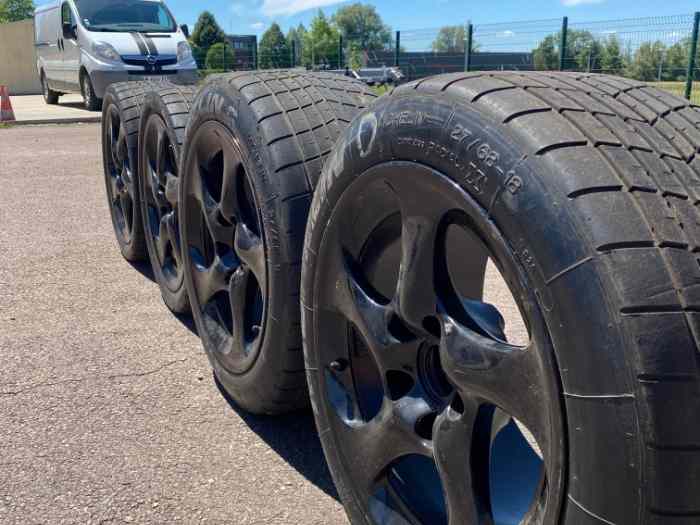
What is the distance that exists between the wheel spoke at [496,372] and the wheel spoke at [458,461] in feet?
0.21

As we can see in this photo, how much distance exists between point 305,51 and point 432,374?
93.7 feet

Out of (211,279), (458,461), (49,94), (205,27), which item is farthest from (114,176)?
(205,27)

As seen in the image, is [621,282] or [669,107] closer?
[621,282]

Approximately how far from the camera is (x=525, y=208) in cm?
120

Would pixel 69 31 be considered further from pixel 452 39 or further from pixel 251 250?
pixel 251 250

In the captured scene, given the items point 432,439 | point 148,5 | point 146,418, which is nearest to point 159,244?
point 146,418

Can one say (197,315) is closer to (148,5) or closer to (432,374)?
(432,374)

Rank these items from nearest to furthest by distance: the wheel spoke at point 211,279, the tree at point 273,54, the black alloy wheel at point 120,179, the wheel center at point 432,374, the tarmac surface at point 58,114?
the wheel center at point 432,374 < the wheel spoke at point 211,279 < the black alloy wheel at point 120,179 < the tarmac surface at point 58,114 < the tree at point 273,54

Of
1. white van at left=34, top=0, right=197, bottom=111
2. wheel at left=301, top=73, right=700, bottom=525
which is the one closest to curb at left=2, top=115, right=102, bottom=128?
white van at left=34, top=0, right=197, bottom=111

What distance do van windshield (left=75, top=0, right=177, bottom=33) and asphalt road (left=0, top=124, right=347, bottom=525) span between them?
12036 millimetres

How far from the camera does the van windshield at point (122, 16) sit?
1520 cm

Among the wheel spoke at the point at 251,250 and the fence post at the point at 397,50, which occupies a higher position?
the fence post at the point at 397,50

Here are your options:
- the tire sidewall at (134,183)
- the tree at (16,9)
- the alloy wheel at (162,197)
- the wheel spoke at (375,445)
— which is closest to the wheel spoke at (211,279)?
the alloy wheel at (162,197)

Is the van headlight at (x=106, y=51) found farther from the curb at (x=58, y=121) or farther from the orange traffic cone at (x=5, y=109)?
the orange traffic cone at (x=5, y=109)
